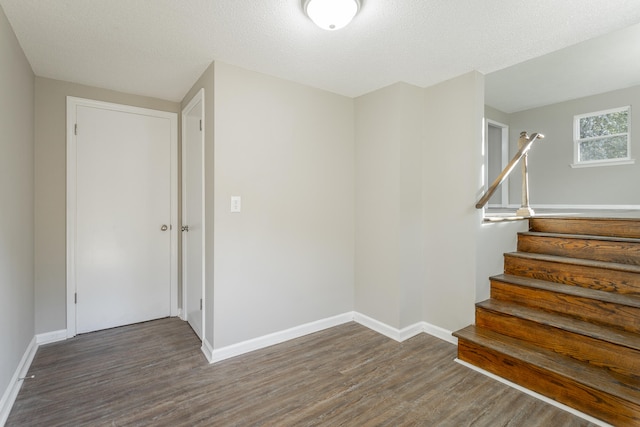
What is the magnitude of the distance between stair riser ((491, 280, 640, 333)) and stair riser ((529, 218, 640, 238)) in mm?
935

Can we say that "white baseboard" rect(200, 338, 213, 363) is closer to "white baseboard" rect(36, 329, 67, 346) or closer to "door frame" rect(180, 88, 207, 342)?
"door frame" rect(180, 88, 207, 342)

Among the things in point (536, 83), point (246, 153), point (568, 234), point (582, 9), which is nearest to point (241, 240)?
point (246, 153)

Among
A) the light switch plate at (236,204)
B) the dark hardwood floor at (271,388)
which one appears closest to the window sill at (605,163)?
the dark hardwood floor at (271,388)

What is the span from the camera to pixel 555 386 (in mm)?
1843

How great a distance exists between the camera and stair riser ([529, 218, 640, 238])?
101 inches

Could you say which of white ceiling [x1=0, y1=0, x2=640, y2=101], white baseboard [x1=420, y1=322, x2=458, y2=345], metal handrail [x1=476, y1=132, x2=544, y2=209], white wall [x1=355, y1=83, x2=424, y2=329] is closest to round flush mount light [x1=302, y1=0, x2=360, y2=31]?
white ceiling [x1=0, y1=0, x2=640, y2=101]

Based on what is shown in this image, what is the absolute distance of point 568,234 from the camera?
2818mm

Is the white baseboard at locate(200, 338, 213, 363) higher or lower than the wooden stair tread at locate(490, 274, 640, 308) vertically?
lower

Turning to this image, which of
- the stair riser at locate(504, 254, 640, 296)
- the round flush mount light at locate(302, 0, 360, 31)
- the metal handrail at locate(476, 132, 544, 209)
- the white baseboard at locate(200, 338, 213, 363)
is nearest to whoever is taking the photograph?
the round flush mount light at locate(302, 0, 360, 31)

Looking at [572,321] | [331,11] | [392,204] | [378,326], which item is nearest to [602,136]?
[572,321]

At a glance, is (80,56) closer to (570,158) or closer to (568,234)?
(568,234)

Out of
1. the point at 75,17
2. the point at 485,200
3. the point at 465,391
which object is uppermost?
the point at 75,17

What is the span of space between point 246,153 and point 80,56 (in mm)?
1373

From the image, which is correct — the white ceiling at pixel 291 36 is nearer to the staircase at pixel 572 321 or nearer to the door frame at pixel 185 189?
the door frame at pixel 185 189
